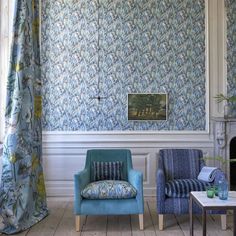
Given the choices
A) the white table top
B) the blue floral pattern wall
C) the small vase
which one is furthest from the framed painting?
the small vase

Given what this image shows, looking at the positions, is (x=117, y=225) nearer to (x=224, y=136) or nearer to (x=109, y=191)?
(x=109, y=191)

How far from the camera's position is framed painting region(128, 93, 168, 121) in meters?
5.56

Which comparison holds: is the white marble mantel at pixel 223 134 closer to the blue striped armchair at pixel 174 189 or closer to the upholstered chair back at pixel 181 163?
the upholstered chair back at pixel 181 163

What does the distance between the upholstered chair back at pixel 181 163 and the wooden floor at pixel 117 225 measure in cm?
53

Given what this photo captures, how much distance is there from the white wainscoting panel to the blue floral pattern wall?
0.16 metres

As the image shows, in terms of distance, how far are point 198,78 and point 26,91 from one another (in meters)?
2.65

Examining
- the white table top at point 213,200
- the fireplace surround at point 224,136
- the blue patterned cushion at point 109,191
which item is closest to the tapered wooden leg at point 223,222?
the white table top at point 213,200

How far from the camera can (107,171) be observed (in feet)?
15.3

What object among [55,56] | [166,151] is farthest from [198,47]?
[55,56]

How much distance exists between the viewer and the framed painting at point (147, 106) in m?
5.56

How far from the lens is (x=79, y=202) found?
409cm

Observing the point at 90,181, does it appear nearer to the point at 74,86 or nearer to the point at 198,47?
the point at 74,86

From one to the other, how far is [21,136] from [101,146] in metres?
1.66

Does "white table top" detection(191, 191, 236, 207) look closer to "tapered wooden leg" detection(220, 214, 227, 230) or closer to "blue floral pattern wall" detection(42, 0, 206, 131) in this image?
"tapered wooden leg" detection(220, 214, 227, 230)
